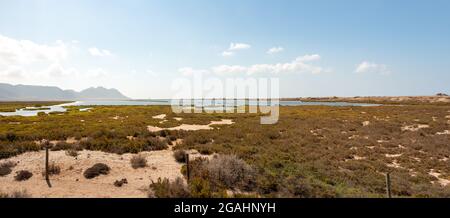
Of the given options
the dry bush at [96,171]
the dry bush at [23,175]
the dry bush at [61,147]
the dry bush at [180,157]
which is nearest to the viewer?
the dry bush at [23,175]

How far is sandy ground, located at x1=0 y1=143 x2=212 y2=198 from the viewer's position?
31.6 ft

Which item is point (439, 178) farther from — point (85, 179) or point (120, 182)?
point (85, 179)

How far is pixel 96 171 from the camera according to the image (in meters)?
11.7

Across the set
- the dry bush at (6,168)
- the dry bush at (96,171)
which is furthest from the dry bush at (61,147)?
the dry bush at (96,171)

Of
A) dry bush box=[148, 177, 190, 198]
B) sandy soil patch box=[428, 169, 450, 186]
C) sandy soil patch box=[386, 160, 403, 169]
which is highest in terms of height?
dry bush box=[148, 177, 190, 198]

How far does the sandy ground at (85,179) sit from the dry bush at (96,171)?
0.78ft

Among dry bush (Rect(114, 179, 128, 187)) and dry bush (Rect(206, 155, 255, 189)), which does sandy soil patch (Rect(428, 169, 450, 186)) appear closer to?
dry bush (Rect(206, 155, 255, 189))

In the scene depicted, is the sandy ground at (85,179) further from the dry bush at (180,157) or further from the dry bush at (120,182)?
the dry bush at (180,157)

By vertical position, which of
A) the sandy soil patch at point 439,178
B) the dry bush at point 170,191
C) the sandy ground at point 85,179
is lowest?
the sandy soil patch at point 439,178

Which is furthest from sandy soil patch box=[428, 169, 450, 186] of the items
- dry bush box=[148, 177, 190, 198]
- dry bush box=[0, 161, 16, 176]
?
dry bush box=[0, 161, 16, 176]

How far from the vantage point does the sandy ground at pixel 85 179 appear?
9617mm

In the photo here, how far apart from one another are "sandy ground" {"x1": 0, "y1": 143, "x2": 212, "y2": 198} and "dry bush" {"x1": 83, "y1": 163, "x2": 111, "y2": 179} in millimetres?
237
